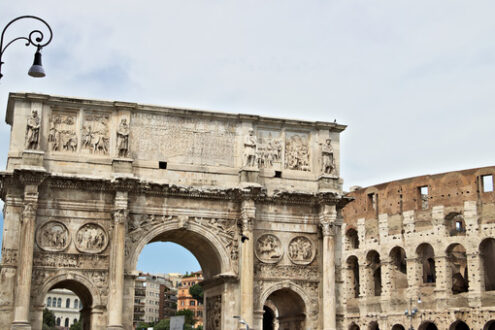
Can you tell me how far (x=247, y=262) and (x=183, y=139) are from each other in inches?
167

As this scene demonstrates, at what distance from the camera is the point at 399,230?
41781 mm

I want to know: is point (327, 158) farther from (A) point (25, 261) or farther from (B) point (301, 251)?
(A) point (25, 261)

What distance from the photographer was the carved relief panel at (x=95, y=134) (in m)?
22.0

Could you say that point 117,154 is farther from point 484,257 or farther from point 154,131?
point 484,257

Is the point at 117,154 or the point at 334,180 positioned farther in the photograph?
the point at 334,180

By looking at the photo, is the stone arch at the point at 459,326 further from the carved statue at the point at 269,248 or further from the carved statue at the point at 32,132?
the carved statue at the point at 32,132

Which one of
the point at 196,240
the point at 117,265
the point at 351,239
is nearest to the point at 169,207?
the point at 196,240

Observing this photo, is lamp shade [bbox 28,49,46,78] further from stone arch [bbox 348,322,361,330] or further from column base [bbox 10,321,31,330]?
stone arch [bbox 348,322,361,330]

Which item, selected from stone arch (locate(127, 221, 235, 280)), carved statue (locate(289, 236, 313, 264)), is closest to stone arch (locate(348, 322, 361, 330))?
carved statue (locate(289, 236, 313, 264))

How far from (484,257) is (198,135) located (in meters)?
21.6

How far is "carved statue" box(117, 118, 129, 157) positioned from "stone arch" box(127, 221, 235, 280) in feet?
7.94

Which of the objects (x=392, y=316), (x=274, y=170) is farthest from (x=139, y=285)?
(x=274, y=170)

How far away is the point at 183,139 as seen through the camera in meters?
22.8

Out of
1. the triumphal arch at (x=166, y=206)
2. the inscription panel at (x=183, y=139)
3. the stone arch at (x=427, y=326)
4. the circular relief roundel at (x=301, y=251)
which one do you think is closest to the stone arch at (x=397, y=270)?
the stone arch at (x=427, y=326)
